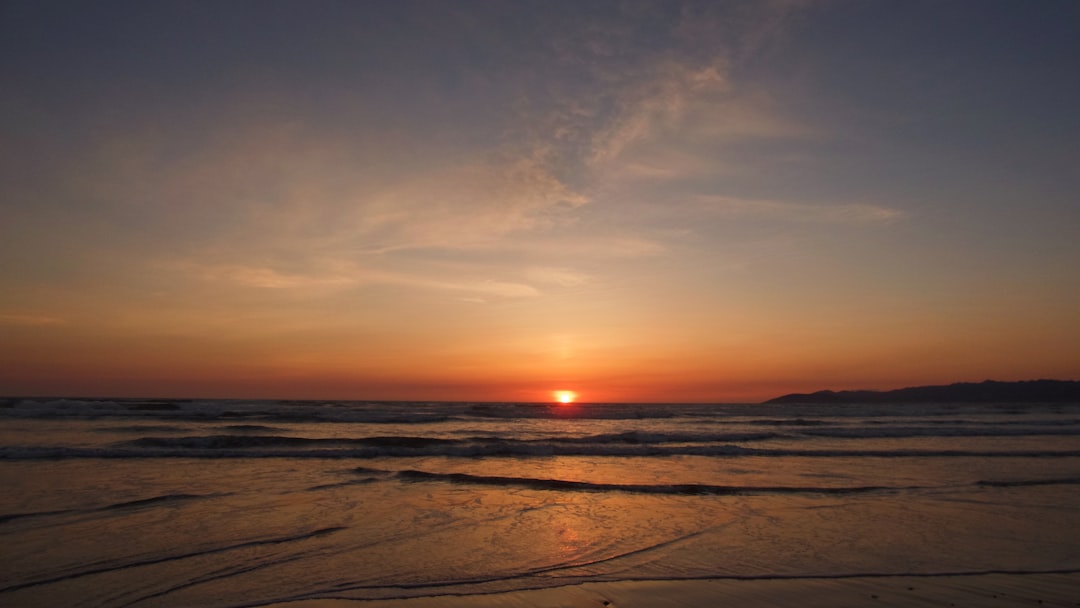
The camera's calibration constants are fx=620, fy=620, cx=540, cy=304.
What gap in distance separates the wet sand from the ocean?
228 millimetres

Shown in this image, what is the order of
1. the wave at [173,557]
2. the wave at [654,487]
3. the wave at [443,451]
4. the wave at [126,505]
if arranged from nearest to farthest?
the wave at [173,557]
the wave at [126,505]
the wave at [654,487]
the wave at [443,451]

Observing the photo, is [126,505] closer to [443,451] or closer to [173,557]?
[173,557]

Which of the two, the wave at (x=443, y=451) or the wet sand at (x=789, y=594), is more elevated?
the wet sand at (x=789, y=594)

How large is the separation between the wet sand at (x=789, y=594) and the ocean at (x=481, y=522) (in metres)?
0.23

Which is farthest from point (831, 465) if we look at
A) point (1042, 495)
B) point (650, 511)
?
point (650, 511)

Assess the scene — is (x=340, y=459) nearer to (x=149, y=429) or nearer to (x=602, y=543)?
(x=602, y=543)

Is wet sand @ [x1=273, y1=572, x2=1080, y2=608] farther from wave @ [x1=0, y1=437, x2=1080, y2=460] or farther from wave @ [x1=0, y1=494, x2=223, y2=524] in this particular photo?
wave @ [x1=0, y1=437, x2=1080, y2=460]

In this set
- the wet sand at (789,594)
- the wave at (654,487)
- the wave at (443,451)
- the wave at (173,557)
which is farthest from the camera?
the wave at (443,451)

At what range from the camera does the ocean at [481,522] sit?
23.2ft

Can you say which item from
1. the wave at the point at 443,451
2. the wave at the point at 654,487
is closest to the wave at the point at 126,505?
the wave at the point at 654,487

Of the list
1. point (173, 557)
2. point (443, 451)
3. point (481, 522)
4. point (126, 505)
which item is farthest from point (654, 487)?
point (443, 451)

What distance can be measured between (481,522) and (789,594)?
197 inches

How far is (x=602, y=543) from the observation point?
8680 mm

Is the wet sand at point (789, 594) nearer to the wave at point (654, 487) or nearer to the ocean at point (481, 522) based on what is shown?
the ocean at point (481, 522)
